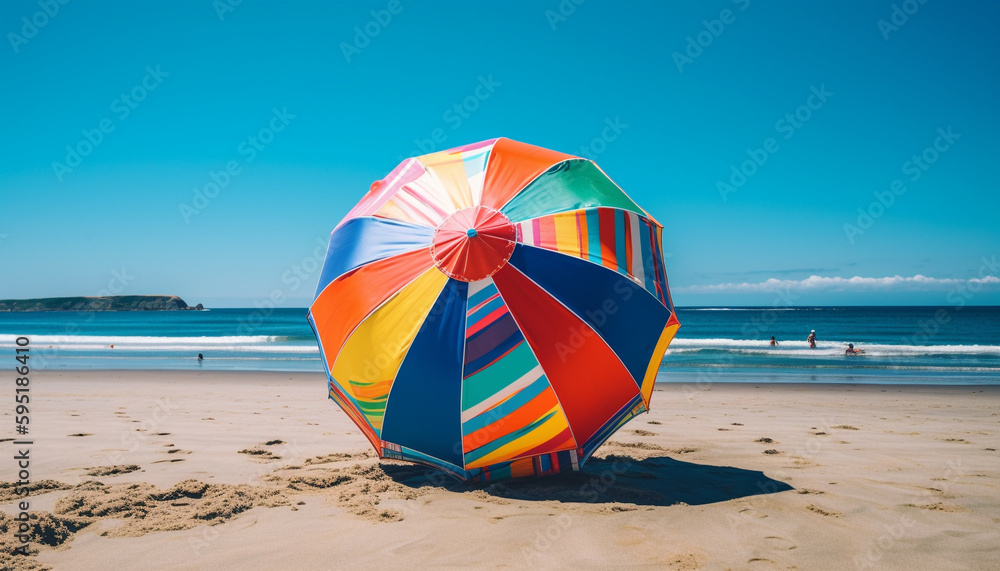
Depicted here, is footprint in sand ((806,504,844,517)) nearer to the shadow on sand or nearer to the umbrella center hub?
the shadow on sand

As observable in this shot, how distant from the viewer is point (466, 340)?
4.24 metres

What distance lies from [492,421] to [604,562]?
1276mm

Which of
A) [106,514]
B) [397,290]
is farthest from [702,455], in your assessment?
[106,514]

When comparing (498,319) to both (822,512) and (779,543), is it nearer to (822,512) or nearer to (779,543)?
(779,543)

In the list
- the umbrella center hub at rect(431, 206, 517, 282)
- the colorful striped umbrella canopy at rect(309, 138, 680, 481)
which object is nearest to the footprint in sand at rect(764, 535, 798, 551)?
the colorful striped umbrella canopy at rect(309, 138, 680, 481)

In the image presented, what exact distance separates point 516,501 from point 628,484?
1.19m

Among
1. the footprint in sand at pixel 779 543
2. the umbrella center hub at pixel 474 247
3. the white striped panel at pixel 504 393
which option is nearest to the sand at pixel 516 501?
the footprint in sand at pixel 779 543

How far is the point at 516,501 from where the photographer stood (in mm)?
4668

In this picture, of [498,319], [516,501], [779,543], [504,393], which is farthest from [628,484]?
[498,319]

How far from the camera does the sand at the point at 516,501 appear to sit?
3.71 m

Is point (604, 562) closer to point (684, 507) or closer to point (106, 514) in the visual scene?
point (684, 507)

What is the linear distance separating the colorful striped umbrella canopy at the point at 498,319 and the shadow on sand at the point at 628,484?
458 millimetres

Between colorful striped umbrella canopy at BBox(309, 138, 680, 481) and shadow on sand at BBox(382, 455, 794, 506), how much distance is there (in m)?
0.46

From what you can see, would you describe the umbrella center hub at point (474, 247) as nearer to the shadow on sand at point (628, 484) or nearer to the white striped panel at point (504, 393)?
the white striped panel at point (504, 393)
